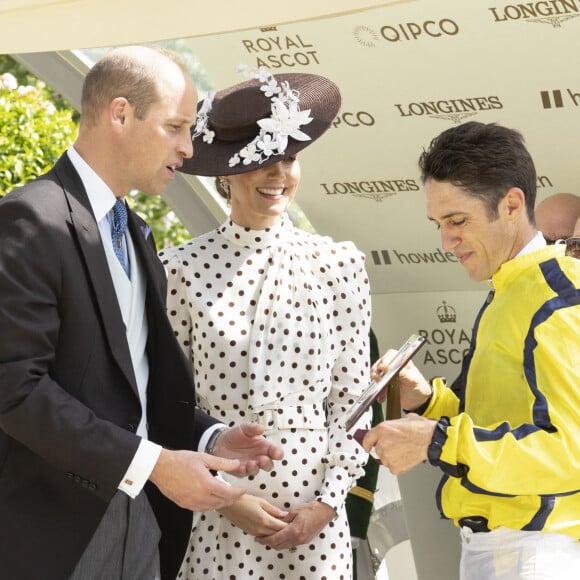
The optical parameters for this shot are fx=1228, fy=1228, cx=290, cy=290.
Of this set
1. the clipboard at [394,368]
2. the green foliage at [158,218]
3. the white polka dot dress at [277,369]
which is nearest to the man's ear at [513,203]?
the clipboard at [394,368]

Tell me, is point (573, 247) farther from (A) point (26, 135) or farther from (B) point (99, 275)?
(A) point (26, 135)

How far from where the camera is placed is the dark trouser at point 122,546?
285cm

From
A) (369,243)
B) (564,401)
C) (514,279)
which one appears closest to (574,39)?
(369,243)

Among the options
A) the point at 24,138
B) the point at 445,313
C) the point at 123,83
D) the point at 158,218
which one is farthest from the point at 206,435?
the point at 158,218

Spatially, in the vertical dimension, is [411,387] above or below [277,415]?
above

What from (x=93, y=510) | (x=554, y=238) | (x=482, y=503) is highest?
(x=554, y=238)

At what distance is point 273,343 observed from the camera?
3.77m

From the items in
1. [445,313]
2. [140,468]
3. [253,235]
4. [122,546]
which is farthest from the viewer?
[445,313]

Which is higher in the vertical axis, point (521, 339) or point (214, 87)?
point (214, 87)

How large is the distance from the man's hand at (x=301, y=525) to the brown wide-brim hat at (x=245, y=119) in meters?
1.08

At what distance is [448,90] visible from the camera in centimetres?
481

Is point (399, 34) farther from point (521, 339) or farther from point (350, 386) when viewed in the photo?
point (521, 339)

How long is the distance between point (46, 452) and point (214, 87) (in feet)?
9.07

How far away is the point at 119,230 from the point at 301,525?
113 cm
